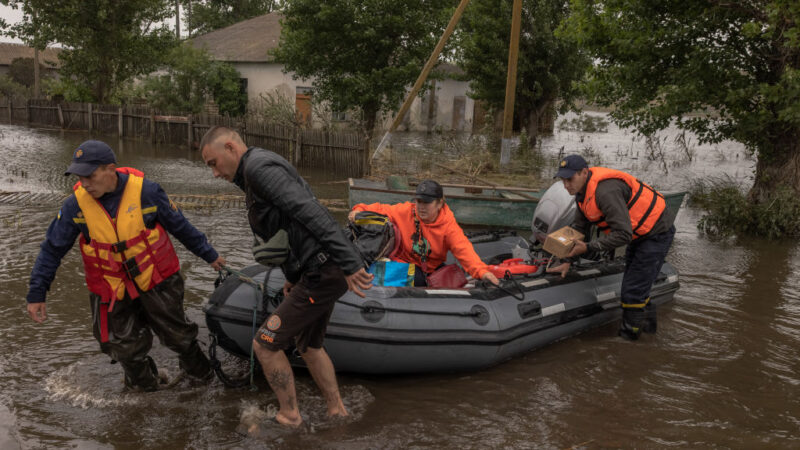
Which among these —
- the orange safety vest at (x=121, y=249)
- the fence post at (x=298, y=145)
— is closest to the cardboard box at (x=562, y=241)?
the orange safety vest at (x=121, y=249)

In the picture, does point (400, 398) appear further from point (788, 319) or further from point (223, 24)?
point (223, 24)

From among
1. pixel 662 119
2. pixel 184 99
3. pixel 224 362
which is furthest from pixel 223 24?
pixel 224 362

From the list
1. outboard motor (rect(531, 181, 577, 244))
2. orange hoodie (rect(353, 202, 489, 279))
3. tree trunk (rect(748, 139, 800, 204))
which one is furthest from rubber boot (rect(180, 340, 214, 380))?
tree trunk (rect(748, 139, 800, 204))

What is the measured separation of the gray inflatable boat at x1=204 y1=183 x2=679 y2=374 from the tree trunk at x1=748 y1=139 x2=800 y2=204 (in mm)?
7386

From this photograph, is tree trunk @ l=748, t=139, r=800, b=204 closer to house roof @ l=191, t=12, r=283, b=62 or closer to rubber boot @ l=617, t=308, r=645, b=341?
rubber boot @ l=617, t=308, r=645, b=341

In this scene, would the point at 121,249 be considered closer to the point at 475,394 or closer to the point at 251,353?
the point at 251,353

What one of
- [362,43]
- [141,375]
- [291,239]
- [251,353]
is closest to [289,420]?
[251,353]

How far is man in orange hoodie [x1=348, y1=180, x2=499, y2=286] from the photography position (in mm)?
4973

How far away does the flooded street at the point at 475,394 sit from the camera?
159 inches

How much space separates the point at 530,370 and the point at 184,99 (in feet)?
65.3

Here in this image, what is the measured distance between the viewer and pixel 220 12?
1609 inches

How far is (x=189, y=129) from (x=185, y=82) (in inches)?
152

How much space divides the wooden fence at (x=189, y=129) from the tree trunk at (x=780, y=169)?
26.2 ft

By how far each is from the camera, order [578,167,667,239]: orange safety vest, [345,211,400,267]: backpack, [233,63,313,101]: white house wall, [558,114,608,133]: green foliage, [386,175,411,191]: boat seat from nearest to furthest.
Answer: [345,211,400,267]: backpack
[578,167,667,239]: orange safety vest
[386,175,411,191]: boat seat
[233,63,313,101]: white house wall
[558,114,608,133]: green foliage
